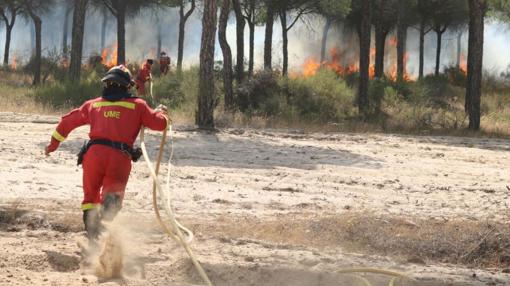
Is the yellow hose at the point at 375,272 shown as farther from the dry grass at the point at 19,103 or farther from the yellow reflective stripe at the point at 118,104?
the dry grass at the point at 19,103

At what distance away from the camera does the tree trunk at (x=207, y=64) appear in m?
16.4

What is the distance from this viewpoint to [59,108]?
2081 cm

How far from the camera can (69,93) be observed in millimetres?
22406

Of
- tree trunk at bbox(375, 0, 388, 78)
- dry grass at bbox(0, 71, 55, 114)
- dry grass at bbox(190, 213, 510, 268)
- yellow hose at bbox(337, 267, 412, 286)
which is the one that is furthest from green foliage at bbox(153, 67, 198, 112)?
yellow hose at bbox(337, 267, 412, 286)

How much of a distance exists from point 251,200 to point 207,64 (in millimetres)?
7807

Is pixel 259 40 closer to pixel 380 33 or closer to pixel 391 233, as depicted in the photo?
pixel 380 33

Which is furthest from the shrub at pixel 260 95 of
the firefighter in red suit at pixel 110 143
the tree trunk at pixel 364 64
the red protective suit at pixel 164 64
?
the firefighter in red suit at pixel 110 143

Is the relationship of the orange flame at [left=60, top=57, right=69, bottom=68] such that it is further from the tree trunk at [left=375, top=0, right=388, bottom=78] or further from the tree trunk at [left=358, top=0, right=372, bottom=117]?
the tree trunk at [left=358, top=0, right=372, bottom=117]

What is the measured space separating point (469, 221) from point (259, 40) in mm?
57644

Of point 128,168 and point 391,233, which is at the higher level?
point 128,168

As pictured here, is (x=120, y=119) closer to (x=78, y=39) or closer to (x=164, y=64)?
(x=78, y=39)

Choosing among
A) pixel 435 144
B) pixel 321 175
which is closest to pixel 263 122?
pixel 435 144

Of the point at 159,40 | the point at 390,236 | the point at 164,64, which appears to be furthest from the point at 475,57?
the point at 159,40

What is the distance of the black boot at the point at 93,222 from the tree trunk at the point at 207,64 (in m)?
9.92
